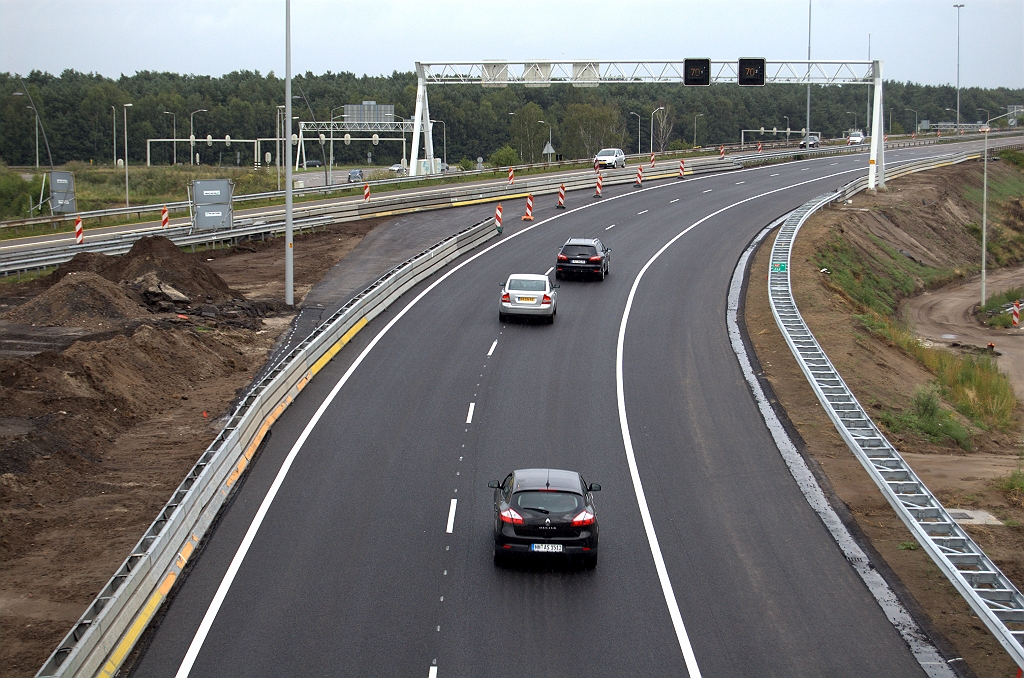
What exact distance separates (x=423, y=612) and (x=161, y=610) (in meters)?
3.64

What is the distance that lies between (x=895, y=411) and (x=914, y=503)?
9443 millimetres

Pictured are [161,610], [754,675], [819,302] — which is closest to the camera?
[754,675]

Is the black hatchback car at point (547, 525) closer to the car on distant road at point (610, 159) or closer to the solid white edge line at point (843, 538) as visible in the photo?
the solid white edge line at point (843, 538)

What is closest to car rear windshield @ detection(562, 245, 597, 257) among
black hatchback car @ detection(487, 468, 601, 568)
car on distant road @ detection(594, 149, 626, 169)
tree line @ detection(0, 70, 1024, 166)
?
black hatchback car @ detection(487, 468, 601, 568)

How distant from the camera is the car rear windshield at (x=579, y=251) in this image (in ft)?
124

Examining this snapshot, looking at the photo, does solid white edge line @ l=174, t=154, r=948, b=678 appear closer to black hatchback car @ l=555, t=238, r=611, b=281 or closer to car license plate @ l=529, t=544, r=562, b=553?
black hatchback car @ l=555, t=238, r=611, b=281

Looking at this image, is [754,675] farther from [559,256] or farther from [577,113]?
[577,113]

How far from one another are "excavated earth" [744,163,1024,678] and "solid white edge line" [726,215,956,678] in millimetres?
245

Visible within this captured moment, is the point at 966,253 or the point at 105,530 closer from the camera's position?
the point at 105,530

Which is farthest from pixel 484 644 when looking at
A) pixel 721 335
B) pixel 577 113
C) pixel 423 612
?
pixel 577 113

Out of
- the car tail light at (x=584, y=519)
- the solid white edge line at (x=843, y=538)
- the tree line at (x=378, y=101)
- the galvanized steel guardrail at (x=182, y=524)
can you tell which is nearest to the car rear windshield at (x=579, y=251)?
the solid white edge line at (x=843, y=538)

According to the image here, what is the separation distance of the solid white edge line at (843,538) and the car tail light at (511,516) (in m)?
5.43

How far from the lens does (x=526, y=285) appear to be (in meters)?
31.8

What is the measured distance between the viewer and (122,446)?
2105cm
